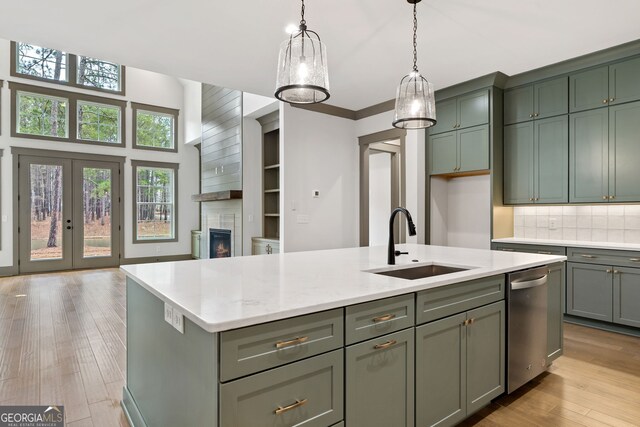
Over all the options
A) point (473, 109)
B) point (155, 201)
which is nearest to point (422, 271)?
point (473, 109)

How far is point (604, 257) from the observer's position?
3.59m

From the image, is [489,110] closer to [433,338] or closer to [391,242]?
[391,242]

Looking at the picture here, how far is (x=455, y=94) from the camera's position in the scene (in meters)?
4.68

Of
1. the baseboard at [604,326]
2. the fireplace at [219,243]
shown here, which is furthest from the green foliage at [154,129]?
the baseboard at [604,326]

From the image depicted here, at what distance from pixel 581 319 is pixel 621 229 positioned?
1.08m

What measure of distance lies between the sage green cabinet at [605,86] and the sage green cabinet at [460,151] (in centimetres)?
94

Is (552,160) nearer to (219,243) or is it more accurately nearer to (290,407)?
(290,407)


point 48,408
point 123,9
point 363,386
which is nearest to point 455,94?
point 123,9

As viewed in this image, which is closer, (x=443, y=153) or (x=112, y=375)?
(x=112, y=375)

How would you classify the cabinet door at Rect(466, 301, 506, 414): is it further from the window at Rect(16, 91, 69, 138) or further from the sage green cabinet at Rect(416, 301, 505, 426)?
the window at Rect(16, 91, 69, 138)

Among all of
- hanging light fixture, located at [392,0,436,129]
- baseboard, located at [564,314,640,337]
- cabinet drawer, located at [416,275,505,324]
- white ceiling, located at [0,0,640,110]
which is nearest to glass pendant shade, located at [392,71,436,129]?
hanging light fixture, located at [392,0,436,129]

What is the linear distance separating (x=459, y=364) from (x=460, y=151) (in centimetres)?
336

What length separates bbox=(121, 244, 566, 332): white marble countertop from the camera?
1.27 m

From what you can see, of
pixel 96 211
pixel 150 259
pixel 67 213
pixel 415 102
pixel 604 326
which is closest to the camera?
pixel 415 102
